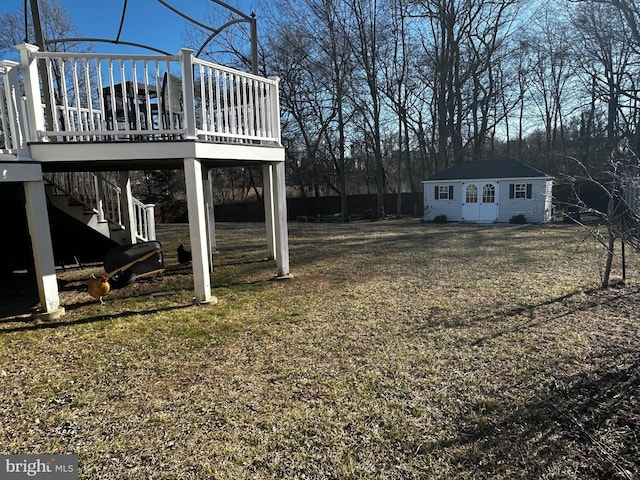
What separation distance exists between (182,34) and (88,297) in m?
18.6

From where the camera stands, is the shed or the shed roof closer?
the shed

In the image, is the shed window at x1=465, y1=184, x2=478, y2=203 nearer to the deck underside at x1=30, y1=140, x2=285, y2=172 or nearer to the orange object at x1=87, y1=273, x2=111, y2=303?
the deck underside at x1=30, y1=140, x2=285, y2=172

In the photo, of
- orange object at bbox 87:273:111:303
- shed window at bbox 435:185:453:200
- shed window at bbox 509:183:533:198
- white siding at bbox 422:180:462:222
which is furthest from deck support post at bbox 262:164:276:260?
shed window at bbox 509:183:533:198

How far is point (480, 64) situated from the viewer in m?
20.9

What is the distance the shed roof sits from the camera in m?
15.7

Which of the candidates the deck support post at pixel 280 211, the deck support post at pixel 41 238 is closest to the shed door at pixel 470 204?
the deck support post at pixel 280 211

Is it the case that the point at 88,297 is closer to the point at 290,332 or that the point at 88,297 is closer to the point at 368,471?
the point at 290,332

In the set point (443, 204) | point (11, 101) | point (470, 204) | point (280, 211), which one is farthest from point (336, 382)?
point (443, 204)

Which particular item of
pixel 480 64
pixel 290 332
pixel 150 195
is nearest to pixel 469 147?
pixel 480 64

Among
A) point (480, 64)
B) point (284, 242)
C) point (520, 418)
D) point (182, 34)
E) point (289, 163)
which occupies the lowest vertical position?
point (520, 418)

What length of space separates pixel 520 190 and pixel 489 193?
1176 mm

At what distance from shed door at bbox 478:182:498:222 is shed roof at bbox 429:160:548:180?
0.46m

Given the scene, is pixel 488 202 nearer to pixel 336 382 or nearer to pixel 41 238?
pixel 336 382

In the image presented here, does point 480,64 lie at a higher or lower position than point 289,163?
higher
